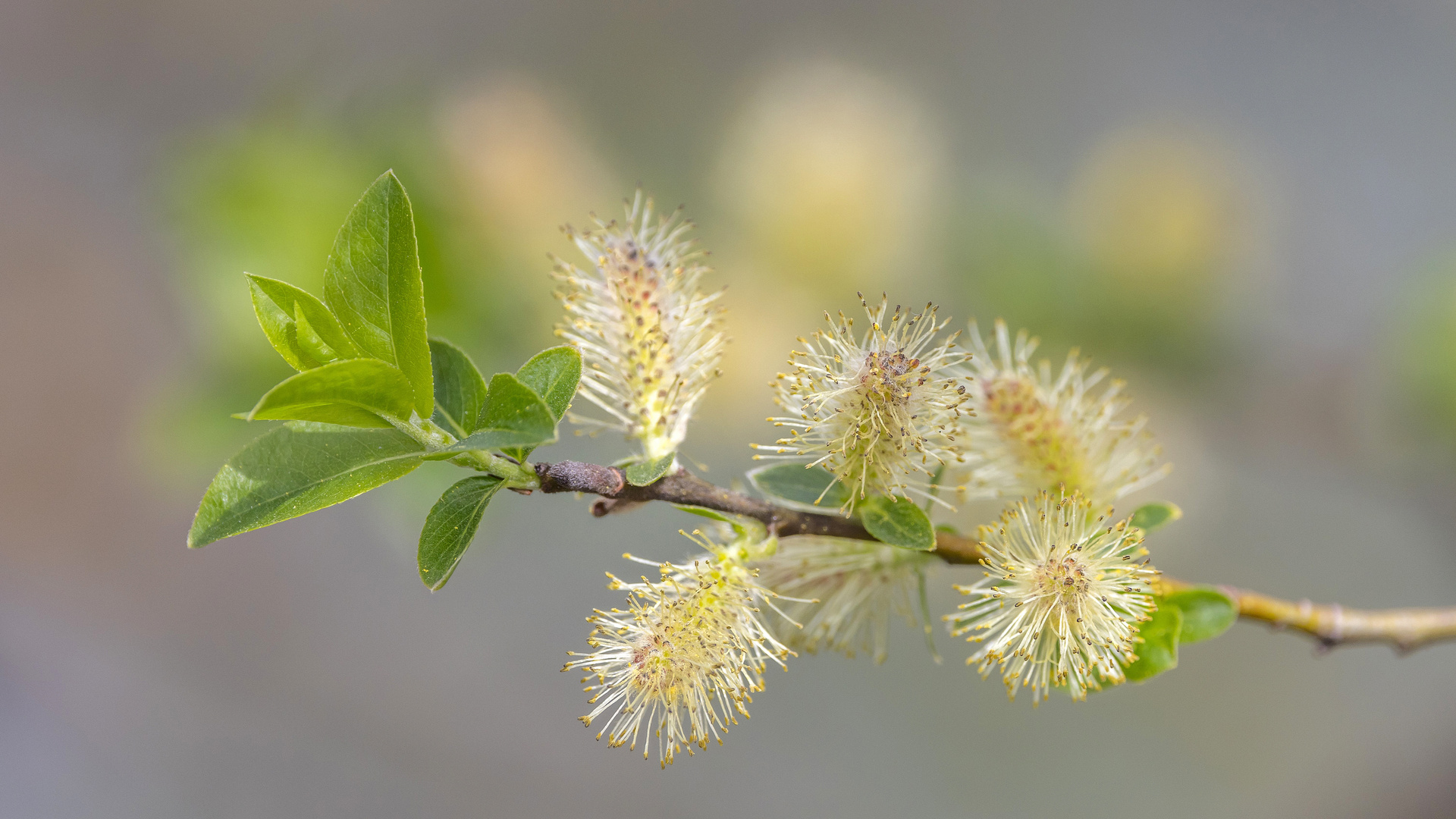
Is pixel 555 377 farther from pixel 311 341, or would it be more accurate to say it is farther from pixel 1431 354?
pixel 1431 354

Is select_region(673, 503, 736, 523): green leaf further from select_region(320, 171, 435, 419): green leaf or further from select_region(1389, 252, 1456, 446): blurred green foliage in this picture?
select_region(1389, 252, 1456, 446): blurred green foliage

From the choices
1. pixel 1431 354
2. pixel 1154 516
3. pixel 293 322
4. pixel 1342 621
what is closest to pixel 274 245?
pixel 293 322

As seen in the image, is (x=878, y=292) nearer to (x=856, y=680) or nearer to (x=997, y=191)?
(x=997, y=191)

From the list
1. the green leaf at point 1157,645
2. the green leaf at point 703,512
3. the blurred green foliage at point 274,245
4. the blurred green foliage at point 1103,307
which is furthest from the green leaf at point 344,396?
the blurred green foliage at point 1103,307

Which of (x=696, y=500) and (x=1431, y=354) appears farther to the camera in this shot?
(x=1431, y=354)

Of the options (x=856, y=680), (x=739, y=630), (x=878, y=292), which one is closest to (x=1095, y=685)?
(x=739, y=630)
